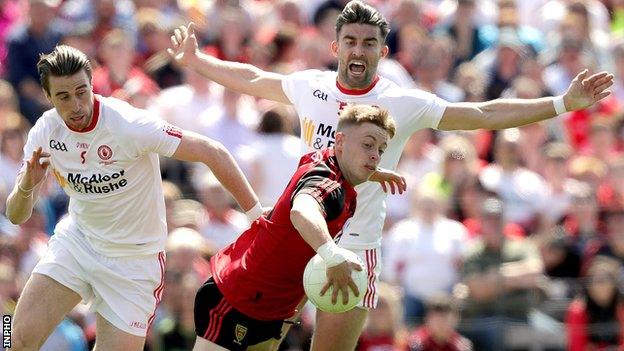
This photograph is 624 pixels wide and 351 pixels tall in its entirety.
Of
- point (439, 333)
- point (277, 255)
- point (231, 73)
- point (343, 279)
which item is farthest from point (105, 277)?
point (439, 333)

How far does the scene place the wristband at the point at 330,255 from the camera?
8.29m

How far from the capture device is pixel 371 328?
541 inches

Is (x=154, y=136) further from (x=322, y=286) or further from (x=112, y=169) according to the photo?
(x=322, y=286)

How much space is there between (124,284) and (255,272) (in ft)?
4.23

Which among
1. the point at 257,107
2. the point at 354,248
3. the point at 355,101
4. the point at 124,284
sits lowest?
the point at 124,284

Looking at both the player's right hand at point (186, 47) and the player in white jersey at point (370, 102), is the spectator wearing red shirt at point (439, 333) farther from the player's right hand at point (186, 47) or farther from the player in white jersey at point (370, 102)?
the player's right hand at point (186, 47)

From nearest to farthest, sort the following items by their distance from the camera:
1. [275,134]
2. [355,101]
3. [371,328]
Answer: [355,101]
[371,328]
[275,134]

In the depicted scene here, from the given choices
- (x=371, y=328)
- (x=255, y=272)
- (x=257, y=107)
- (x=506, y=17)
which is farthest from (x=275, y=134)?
(x=255, y=272)

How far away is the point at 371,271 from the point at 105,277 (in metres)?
1.73

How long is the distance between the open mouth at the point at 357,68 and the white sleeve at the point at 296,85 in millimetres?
374

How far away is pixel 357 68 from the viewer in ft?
33.2

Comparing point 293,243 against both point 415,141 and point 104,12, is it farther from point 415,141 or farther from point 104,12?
point 104,12

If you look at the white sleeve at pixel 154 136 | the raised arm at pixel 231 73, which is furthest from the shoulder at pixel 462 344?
the white sleeve at pixel 154 136

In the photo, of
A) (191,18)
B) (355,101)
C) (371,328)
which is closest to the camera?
(355,101)
